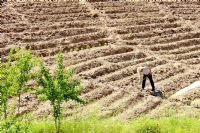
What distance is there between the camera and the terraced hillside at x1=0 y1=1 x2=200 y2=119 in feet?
42.6

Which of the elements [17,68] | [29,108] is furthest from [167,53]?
[17,68]

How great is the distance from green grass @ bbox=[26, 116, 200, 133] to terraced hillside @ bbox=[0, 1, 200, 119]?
908mm

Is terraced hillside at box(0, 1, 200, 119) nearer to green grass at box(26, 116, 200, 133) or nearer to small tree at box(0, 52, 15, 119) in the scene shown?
green grass at box(26, 116, 200, 133)

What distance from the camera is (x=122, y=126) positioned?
1067 cm

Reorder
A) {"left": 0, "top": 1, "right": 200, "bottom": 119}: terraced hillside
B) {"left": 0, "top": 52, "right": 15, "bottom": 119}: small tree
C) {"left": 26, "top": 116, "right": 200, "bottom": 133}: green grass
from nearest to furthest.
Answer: {"left": 0, "top": 52, "right": 15, "bottom": 119}: small tree → {"left": 26, "top": 116, "right": 200, "bottom": 133}: green grass → {"left": 0, "top": 1, "right": 200, "bottom": 119}: terraced hillside

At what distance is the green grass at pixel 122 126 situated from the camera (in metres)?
10.4

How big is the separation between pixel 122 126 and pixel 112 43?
7938 mm

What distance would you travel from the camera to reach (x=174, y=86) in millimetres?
14203

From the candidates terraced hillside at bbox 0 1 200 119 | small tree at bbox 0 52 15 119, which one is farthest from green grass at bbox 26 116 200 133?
small tree at bbox 0 52 15 119

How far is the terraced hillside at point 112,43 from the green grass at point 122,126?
35.8 inches

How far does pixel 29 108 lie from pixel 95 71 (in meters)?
3.82

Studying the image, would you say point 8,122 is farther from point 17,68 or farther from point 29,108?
point 29,108

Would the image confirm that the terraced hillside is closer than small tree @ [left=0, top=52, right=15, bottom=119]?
No

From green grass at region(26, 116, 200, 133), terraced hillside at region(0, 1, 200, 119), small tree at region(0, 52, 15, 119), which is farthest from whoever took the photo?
terraced hillside at region(0, 1, 200, 119)
